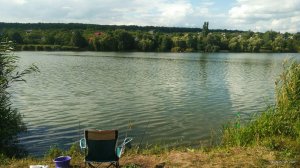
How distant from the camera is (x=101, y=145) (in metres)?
7.18

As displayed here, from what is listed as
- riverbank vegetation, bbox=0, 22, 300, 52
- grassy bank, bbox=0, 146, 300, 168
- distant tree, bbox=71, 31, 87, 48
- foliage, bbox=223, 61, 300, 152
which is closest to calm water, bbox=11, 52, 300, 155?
foliage, bbox=223, 61, 300, 152

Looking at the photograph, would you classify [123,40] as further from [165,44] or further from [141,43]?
[165,44]

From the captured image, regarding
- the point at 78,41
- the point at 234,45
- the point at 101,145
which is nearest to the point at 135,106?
the point at 101,145

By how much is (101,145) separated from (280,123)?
5.14m

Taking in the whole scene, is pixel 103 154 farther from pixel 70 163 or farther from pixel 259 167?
pixel 259 167

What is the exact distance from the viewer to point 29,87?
2464 centimetres

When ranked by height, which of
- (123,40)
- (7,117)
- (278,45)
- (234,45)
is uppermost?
(123,40)

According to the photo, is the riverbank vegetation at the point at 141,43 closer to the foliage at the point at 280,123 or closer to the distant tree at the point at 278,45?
the distant tree at the point at 278,45

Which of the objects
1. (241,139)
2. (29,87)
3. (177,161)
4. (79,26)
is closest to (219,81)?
(29,87)

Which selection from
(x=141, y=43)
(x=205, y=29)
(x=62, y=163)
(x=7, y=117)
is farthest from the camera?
(x=205, y=29)

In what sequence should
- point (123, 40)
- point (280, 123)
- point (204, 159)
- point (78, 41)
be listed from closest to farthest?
point (204, 159), point (280, 123), point (123, 40), point (78, 41)

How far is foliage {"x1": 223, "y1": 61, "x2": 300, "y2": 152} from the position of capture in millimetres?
9453

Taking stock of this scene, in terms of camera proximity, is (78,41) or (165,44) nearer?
A: (165,44)

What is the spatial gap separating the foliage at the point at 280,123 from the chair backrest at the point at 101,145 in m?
3.70
